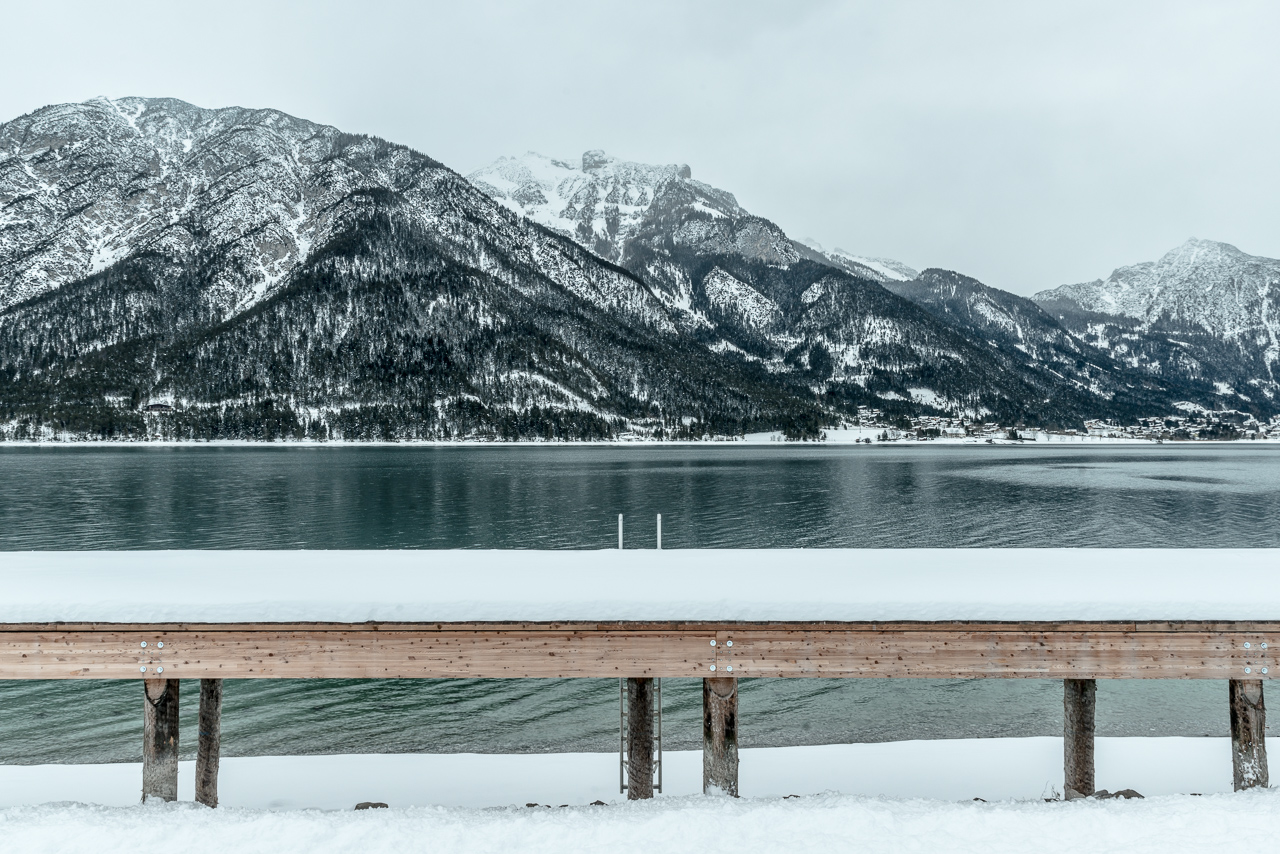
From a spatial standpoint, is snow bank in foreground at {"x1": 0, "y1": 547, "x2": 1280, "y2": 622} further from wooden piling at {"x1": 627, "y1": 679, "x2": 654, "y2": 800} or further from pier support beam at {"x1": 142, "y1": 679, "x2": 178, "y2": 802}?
wooden piling at {"x1": 627, "y1": 679, "x2": 654, "y2": 800}

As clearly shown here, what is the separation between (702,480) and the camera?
9331cm

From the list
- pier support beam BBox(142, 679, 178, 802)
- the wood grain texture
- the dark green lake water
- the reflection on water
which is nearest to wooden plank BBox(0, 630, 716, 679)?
the wood grain texture

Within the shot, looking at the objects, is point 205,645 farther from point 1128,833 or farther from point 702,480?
point 702,480

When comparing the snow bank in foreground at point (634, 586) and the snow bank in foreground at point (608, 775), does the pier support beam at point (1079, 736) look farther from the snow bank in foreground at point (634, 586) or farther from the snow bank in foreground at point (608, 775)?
the snow bank in foreground at point (608, 775)

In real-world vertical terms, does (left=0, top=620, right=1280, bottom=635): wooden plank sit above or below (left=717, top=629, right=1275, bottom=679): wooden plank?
above

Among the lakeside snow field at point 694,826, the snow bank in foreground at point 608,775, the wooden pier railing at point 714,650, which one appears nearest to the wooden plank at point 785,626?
the wooden pier railing at point 714,650

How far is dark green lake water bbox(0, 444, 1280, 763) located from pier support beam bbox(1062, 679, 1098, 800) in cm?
219

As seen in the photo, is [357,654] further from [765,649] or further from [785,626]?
[785,626]

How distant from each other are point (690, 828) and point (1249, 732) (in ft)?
25.5

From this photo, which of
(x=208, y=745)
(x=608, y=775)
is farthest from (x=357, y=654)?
(x=608, y=775)

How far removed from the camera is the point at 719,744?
898 cm

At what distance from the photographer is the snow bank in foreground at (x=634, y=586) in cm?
848

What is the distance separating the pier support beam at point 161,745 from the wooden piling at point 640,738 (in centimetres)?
574

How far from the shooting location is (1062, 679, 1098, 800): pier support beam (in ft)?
31.9
